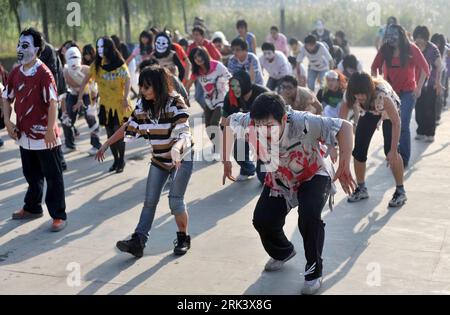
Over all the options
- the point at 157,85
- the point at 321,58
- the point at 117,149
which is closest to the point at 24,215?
the point at 117,149

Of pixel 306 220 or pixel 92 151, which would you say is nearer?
pixel 306 220

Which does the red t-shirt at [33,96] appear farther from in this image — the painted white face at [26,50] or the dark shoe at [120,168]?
the dark shoe at [120,168]

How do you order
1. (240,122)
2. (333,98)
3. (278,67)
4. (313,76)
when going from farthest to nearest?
(313,76) → (278,67) → (333,98) → (240,122)

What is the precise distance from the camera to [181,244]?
5977 millimetres

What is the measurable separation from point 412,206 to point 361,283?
2106 mm

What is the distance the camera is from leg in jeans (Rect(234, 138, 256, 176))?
828 centimetres

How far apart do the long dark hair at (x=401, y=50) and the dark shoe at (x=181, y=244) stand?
3465 mm

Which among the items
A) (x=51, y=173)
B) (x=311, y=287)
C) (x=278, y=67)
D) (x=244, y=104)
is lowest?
(x=311, y=287)

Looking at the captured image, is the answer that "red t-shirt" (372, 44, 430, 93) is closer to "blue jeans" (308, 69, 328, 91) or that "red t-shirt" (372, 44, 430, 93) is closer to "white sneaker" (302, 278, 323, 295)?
"white sneaker" (302, 278, 323, 295)

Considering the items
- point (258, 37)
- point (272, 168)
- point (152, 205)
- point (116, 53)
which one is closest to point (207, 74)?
point (116, 53)

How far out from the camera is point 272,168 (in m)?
5.18

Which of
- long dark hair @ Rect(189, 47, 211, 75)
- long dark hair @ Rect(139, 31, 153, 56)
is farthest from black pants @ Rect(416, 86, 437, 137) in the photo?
long dark hair @ Rect(139, 31, 153, 56)

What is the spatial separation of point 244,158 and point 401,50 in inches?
81.0

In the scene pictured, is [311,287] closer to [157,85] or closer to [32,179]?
[157,85]
